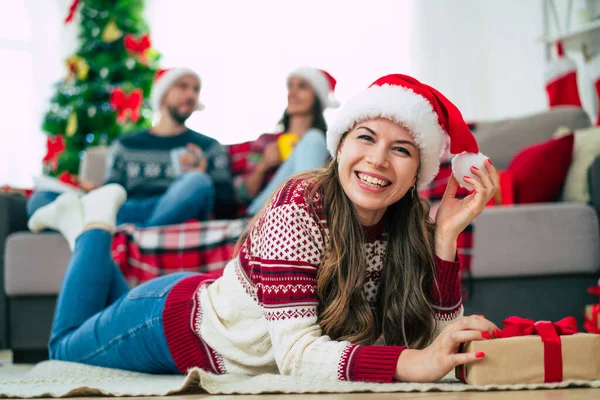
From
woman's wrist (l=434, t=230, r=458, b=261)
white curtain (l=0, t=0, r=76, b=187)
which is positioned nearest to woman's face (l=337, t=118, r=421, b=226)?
woman's wrist (l=434, t=230, r=458, b=261)

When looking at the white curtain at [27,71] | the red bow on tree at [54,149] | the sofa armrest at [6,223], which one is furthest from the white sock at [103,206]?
the white curtain at [27,71]

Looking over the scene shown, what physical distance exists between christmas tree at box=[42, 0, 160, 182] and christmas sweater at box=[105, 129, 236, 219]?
1.44 meters

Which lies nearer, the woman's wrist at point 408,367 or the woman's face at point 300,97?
the woman's wrist at point 408,367

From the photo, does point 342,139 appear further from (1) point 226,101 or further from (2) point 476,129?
(1) point 226,101

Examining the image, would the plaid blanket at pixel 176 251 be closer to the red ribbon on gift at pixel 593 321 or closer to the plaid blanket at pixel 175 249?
the plaid blanket at pixel 175 249

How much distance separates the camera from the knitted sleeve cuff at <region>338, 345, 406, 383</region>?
43.4 inches

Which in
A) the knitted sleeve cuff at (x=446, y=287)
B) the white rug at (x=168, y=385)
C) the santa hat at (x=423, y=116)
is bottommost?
the white rug at (x=168, y=385)

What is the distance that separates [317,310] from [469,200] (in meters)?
0.35

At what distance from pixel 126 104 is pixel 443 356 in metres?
3.64

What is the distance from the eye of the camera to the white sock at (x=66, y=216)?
1.90m

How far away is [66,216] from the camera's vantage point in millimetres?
1973

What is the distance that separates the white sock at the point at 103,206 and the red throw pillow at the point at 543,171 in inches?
53.7

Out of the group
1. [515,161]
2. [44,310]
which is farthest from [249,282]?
[515,161]

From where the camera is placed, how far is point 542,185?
2.39 m
